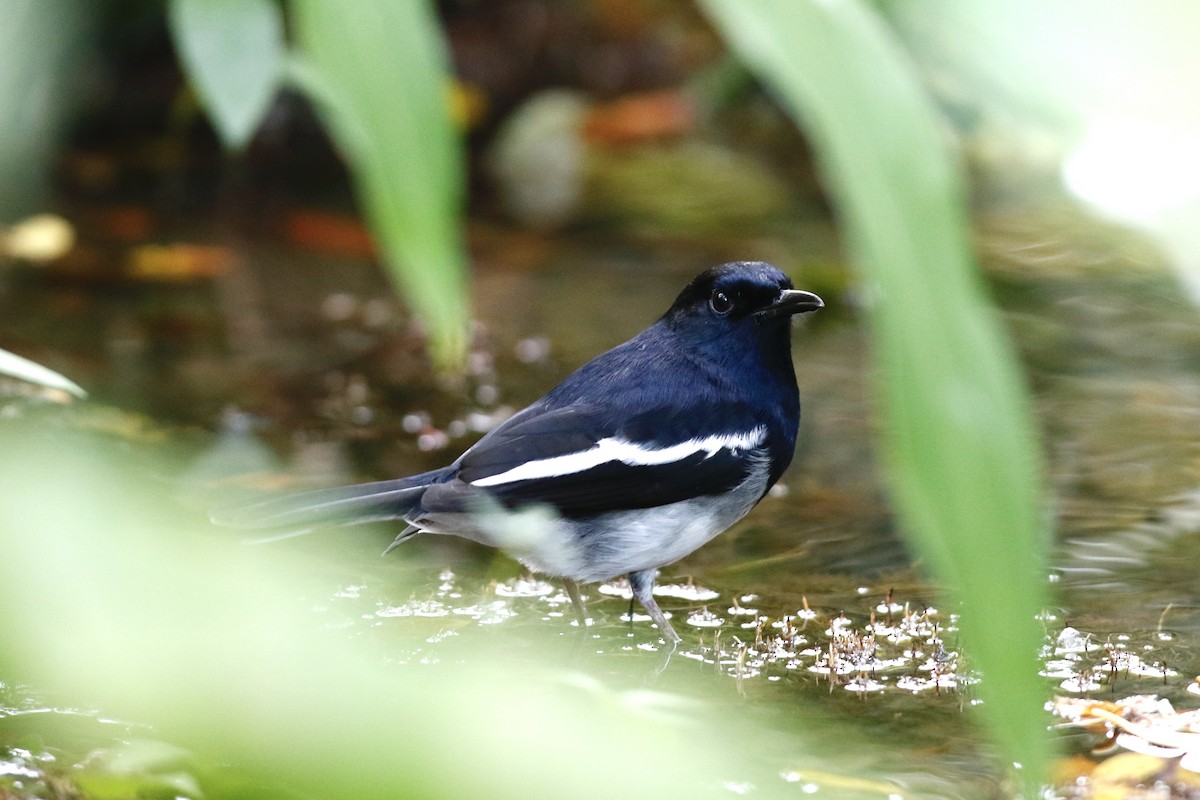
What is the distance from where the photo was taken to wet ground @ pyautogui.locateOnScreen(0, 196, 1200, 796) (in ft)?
9.01

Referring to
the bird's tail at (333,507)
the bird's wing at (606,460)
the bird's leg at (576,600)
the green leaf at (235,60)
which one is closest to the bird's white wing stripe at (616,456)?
the bird's wing at (606,460)

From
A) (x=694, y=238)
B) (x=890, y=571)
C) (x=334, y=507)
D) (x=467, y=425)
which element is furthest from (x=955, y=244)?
(x=694, y=238)

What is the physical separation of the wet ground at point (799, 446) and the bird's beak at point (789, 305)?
606 millimetres

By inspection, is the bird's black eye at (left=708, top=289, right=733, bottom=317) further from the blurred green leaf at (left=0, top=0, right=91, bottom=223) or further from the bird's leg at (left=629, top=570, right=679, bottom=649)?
the blurred green leaf at (left=0, top=0, right=91, bottom=223)

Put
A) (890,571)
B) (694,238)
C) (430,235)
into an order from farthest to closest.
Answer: (694,238)
(890,571)
(430,235)

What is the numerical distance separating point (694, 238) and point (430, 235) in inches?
245

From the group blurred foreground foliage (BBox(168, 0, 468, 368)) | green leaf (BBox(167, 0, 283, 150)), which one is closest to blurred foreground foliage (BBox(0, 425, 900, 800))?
blurred foreground foliage (BBox(168, 0, 468, 368))

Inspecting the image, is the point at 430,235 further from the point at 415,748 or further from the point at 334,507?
the point at 334,507

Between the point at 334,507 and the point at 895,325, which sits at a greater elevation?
the point at 334,507

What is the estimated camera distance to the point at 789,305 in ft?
10.6

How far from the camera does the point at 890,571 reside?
3.33 metres

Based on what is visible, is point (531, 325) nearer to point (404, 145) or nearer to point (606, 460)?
point (606, 460)

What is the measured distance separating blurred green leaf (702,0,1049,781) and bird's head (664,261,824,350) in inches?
113

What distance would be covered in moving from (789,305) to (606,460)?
1.96 ft
